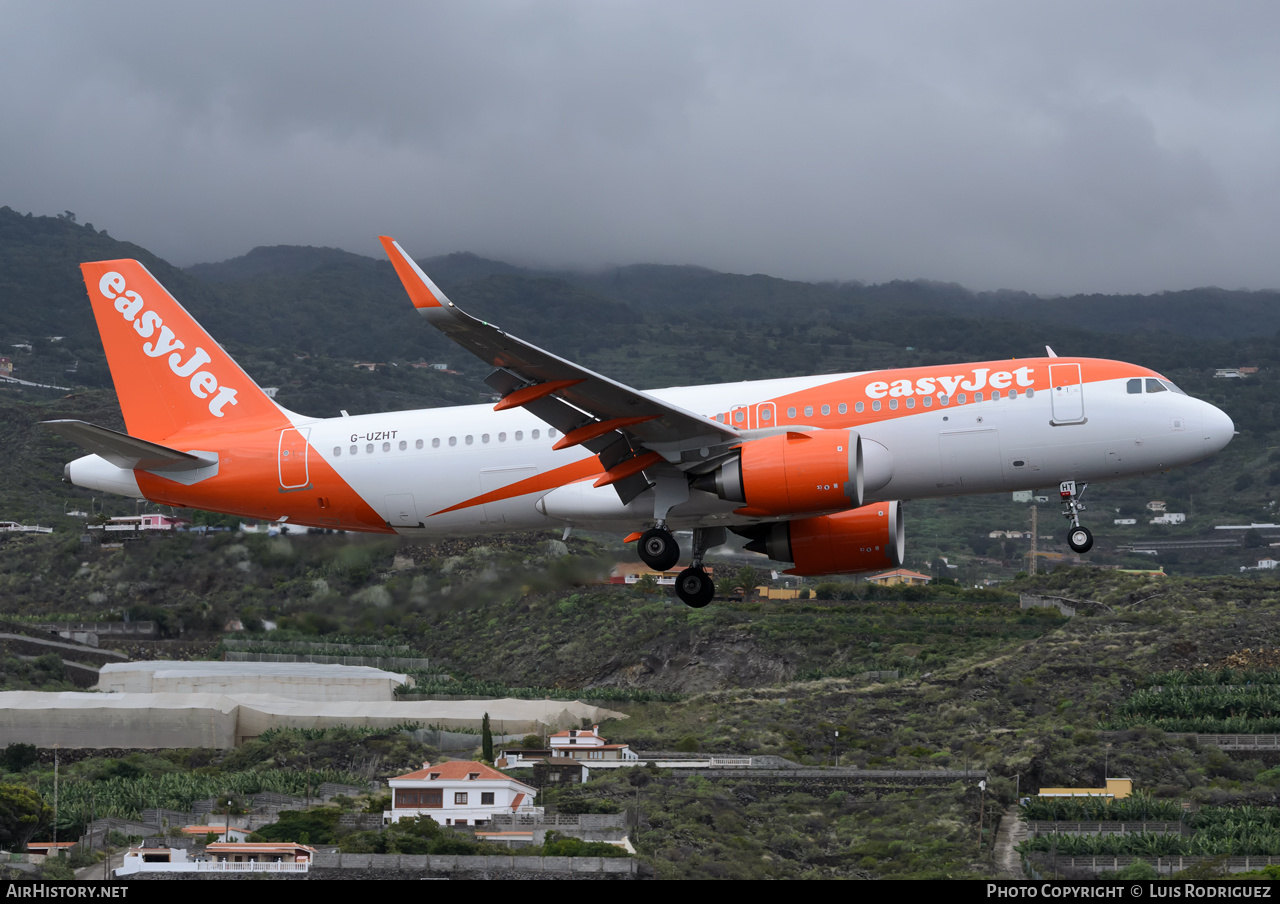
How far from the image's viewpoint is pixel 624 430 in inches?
1302

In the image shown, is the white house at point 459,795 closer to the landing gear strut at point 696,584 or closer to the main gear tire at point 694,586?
the landing gear strut at point 696,584

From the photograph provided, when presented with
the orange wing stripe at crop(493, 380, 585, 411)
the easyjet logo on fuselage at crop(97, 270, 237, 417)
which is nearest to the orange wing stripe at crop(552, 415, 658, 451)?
the orange wing stripe at crop(493, 380, 585, 411)

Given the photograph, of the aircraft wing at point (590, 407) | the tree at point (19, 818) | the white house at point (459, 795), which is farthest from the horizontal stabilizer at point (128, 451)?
the tree at point (19, 818)

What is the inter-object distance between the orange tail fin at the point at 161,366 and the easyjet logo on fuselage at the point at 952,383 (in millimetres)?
15764

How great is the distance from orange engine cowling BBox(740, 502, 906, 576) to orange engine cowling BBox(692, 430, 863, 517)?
4.33 metres

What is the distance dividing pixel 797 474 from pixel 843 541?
535 centimetres

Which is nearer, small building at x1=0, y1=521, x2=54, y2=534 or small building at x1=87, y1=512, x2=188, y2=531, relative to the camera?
small building at x1=87, y1=512, x2=188, y2=531

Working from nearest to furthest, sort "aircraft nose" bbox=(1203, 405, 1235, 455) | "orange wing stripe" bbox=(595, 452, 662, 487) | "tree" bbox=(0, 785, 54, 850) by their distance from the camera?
"aircraft nose" bbox=(1203, 405, 1235, 455) → "orange wing stripe" bbox=(595, 452, 662, 487) → "tree" bbox=(0, 785, 54, 850)

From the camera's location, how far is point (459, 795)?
71500mm

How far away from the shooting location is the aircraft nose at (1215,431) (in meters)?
33.2

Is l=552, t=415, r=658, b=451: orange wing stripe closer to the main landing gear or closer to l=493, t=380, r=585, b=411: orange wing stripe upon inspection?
l=493, t=380, r=585, b=411: orange wing stripe

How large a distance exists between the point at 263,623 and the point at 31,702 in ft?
71.6

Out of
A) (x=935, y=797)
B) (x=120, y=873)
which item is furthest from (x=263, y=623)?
(x=935, y=797)

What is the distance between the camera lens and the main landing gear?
1356 inches
